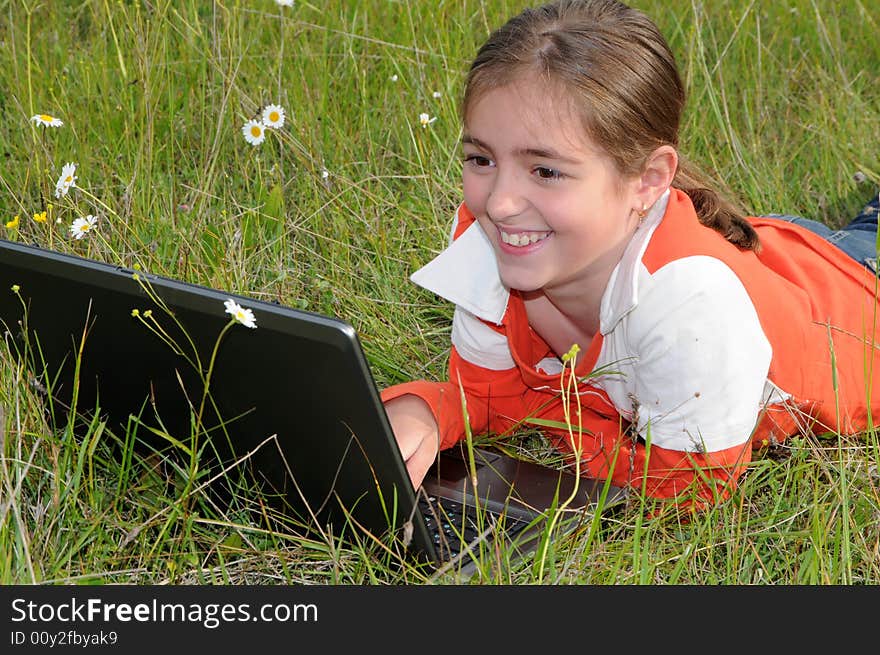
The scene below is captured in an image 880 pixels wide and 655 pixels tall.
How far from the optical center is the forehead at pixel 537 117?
178cm

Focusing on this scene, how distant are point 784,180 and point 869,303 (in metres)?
0.94

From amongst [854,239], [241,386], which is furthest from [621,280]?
[854,239]

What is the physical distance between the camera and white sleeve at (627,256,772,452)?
5.93 ft

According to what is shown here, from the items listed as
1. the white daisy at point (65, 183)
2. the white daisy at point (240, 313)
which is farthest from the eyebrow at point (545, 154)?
the white daisy at point (65, 183)

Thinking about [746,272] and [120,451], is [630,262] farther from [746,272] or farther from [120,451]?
[120,451]

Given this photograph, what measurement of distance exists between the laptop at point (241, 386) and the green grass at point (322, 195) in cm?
6

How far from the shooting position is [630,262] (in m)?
1.90

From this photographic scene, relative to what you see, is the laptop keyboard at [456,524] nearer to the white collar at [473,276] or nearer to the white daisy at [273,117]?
the white collar at [473,276]

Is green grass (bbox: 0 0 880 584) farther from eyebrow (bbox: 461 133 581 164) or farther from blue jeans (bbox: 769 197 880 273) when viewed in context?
eyebrow (bbox: 461 133 581 164)

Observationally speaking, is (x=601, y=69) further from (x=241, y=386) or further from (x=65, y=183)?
(x=65, y=183)

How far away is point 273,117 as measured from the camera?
2.66 metres

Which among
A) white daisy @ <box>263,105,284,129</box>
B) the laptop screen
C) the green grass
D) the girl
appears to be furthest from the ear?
white daisy @ <box>263,105,284,129</box>

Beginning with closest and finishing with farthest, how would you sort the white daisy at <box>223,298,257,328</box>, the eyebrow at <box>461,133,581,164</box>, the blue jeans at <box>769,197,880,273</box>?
the white daisy at <box>223,298,257,328</box>
the eyebrow at <box>461,133,581,164</box>
the blue jeans at <box>769,197,880,273</box>

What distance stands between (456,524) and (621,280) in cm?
51
